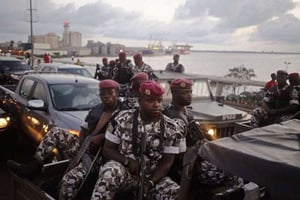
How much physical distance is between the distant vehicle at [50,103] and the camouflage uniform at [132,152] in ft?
6.61

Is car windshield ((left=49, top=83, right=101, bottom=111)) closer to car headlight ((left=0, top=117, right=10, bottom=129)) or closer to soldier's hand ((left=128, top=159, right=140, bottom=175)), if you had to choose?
car headlight ((left=0, top=117, right=10, bottom=129))

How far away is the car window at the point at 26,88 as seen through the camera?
6.99 meters

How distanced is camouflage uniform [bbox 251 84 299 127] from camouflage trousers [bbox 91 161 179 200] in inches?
133

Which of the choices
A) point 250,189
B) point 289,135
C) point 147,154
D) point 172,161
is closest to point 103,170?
point 147,154

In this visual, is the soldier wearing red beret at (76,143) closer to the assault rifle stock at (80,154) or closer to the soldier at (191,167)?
the assault rifle stock at (80,154)

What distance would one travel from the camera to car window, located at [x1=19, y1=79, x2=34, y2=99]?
6992 mm

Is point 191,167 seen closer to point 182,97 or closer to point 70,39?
point 182,97

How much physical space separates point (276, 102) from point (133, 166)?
13.9 feet

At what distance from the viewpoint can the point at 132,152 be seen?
3330mm

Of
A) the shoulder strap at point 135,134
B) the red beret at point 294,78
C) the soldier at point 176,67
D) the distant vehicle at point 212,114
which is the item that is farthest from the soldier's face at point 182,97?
the soldier at point 176,67

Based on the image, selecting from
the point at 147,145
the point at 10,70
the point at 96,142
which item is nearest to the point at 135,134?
the point at 147,145

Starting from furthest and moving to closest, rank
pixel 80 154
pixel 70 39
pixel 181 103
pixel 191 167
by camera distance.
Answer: pixel 70 39, pixel 181 103, pixel 80 154, pixel 191 167

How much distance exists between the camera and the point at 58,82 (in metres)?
6.50

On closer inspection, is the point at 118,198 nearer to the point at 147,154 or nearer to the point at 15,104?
the point at 147,154
